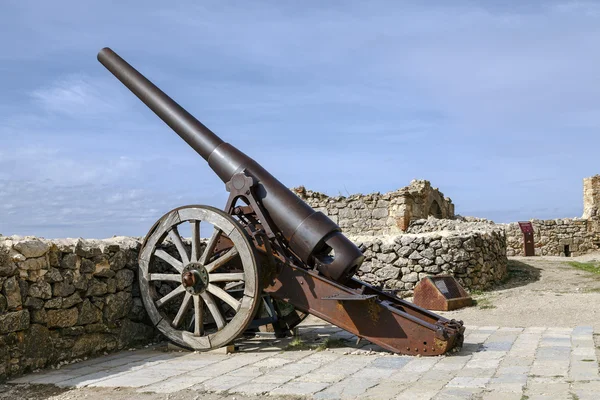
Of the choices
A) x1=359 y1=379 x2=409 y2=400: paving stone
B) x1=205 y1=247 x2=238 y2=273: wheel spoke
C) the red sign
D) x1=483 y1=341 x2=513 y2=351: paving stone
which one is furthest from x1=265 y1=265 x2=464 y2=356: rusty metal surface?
the red sign

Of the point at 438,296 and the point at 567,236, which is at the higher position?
the point at 567,236

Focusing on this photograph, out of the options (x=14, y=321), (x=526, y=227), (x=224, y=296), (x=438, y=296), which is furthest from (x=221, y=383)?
(x=526, y=227)

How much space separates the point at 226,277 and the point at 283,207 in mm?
969

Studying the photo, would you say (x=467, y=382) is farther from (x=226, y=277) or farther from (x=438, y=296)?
(x=438, y=296)

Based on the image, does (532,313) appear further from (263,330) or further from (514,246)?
(514,246)

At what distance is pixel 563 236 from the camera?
24312 mm

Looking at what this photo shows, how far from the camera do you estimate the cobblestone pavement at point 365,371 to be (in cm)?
509

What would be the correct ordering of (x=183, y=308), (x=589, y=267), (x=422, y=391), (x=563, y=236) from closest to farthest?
(x=422, y=391) → (x=183, y=308) → (x=589, y=267) → (x=563, y=236)

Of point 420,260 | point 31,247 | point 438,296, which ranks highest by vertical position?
point 31,247

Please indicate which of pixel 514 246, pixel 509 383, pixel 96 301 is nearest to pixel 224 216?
pixel 96 301

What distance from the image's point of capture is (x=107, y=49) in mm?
9070

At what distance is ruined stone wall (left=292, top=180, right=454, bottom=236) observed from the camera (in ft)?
58.6

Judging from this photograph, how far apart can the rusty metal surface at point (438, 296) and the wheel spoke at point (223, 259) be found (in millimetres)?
4708

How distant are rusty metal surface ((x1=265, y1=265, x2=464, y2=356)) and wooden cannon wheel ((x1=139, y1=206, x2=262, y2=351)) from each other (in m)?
0.44
